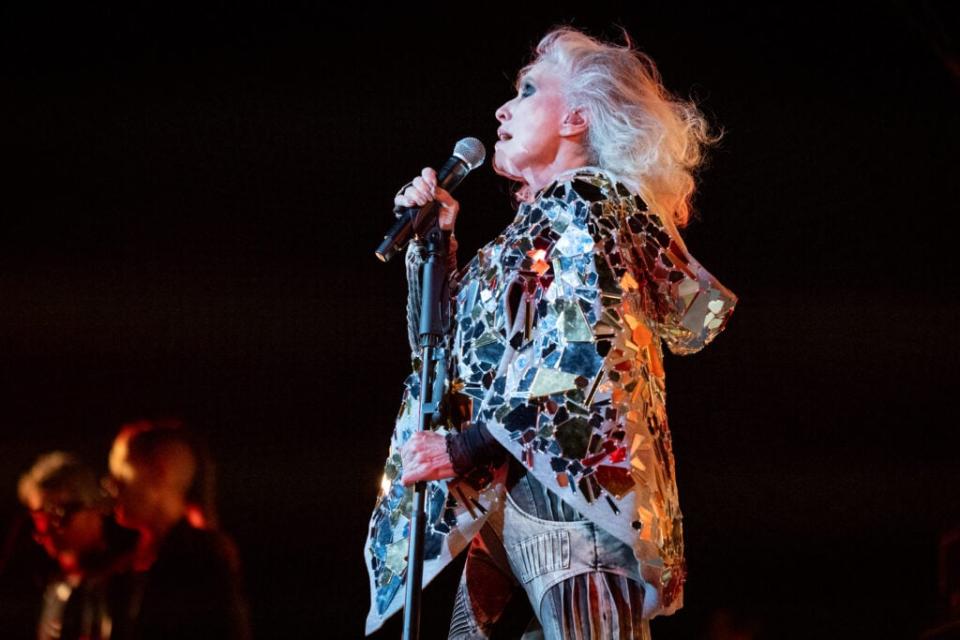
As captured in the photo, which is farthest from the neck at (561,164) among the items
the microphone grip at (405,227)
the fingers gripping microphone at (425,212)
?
the microphone grip at (405,227)

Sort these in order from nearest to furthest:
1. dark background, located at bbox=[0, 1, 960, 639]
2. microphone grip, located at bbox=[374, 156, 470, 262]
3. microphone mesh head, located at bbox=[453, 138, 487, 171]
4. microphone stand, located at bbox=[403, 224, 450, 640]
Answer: microphone stand, located at bbox=[403, 224, 450, 640], microphone grip, located at bbox=[374, 156, 470, 262], microphone mesh head, located at bbox=[453, 138, 487, 171], dark background, located at bbox=[0, 1, 960, 639]

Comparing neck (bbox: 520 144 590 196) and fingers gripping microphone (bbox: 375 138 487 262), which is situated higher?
neck (bbox: 520 144 590 196)

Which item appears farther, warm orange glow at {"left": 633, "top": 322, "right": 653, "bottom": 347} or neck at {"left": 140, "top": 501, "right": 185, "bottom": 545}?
neck at {"left": 140, "top": 501, "right": 185, "bottom": 545}

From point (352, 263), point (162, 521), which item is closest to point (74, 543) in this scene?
A: point (162, 521)

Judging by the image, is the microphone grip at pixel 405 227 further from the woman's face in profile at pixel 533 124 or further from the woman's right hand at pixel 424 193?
the woman's face in profile at pixel 533 124

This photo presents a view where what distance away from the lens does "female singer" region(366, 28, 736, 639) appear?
4.66 feet

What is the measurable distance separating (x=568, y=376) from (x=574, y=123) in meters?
0.52

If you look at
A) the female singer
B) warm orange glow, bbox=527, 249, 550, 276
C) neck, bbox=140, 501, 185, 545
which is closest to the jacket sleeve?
the female singer

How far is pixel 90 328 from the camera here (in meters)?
2.92

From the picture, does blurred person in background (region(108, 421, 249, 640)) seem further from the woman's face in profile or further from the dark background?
the woman's face in profile

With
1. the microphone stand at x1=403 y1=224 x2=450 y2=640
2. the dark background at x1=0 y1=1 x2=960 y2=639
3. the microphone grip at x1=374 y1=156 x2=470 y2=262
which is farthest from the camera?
the dark background at x1=0 y1=1 x2=960 y2=639

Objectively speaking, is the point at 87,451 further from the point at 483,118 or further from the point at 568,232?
the point at 568,232

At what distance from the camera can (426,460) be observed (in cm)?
144

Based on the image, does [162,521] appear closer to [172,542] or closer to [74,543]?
[172,542]
